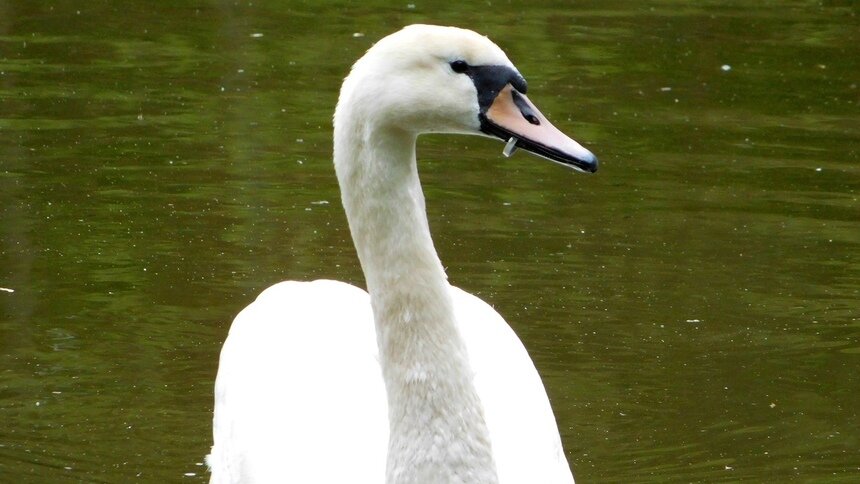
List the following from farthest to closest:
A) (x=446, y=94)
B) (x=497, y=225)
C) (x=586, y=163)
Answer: (x=497, y=225) → (x=446, y=94) → (x=586, y=163)

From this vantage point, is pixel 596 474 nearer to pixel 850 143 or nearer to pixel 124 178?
pixel 124 178

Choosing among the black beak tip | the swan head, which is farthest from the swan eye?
the black beak tip

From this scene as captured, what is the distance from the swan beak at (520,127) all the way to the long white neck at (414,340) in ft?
0.74

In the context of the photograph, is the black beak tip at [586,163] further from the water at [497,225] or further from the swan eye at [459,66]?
the water at [497,225]

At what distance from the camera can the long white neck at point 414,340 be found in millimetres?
4547

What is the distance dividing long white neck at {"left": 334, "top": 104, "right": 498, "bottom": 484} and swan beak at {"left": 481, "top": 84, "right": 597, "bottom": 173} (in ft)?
0.74

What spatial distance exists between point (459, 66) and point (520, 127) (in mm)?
227

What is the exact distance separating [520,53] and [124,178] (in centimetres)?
396

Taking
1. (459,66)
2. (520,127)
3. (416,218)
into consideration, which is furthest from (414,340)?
(459,66)

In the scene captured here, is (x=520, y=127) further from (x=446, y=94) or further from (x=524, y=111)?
(x=446, y=94)

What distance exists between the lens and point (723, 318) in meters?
7.95

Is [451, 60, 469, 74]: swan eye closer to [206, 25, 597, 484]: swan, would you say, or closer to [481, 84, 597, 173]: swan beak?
[206, 25, 597, 484]: swan

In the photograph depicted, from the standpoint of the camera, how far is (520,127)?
4.54 m

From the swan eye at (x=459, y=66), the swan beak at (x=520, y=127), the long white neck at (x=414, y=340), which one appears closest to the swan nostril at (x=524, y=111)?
the swan beak at (x=520, y=127)
